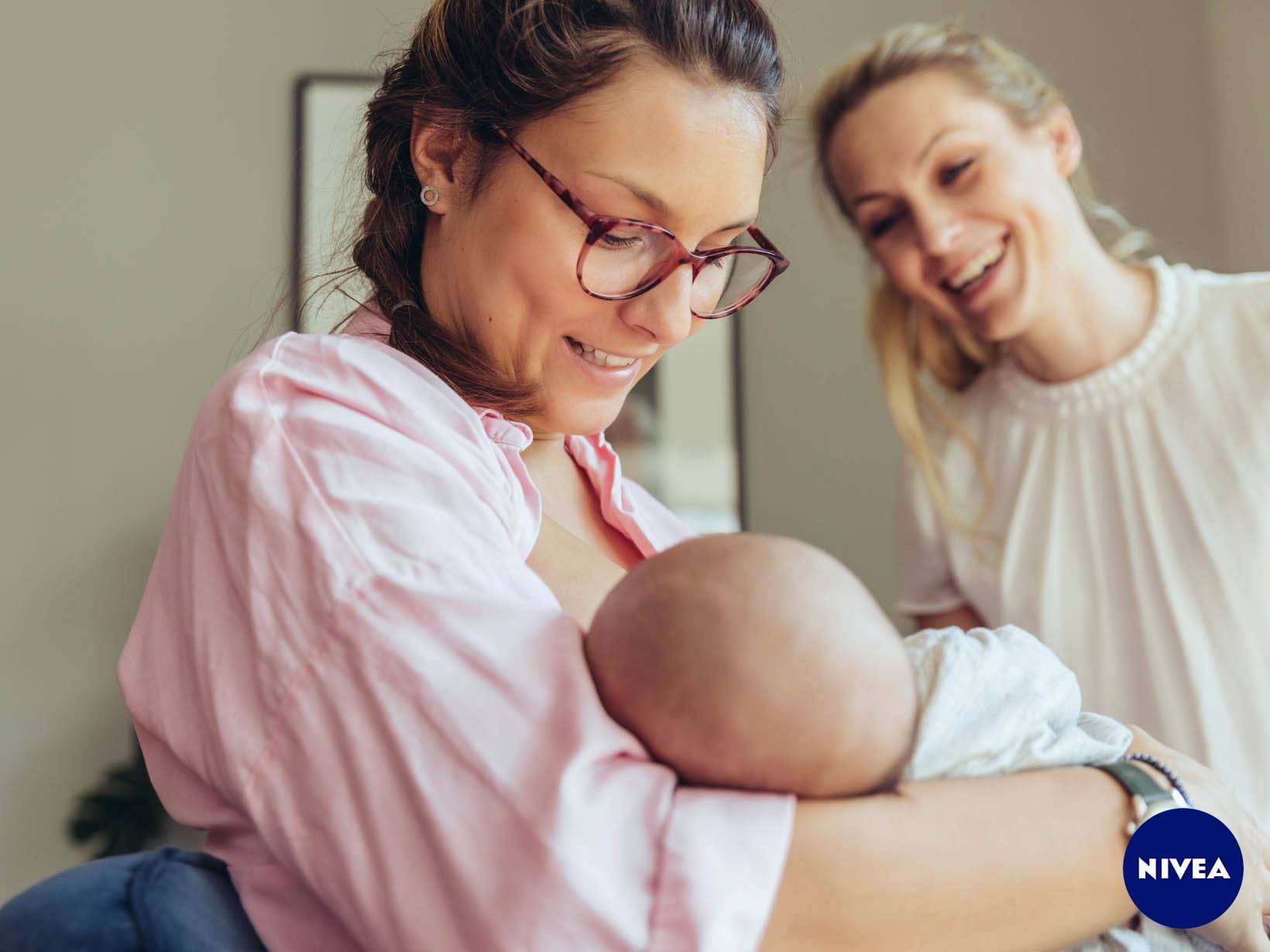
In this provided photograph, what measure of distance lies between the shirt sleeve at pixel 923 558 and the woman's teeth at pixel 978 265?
1.21 feet

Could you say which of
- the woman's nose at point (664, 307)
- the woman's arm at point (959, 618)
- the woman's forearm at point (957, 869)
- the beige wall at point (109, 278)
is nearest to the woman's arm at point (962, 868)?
the woman's forearm at point (957, 869)

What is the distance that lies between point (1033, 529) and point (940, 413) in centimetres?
32

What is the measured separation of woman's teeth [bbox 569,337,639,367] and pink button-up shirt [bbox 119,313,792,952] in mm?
264

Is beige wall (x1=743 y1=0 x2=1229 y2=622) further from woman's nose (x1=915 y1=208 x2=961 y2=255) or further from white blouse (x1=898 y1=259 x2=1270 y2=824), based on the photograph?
woman's nose (x1=915 y1=208 x2=961 y2=255)

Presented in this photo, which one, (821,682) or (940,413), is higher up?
(821,682)

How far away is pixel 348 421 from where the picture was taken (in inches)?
30.1

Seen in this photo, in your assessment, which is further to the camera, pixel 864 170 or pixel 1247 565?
pixel 864 170

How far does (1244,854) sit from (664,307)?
2.23ft

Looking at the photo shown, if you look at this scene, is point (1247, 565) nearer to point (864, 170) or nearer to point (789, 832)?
point (864, 170)

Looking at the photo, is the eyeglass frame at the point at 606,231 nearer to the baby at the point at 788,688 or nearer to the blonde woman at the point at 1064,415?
the baby at the point at 788,688

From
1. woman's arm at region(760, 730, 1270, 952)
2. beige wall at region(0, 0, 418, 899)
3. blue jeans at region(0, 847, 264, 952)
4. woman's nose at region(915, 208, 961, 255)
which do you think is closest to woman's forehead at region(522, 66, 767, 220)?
woman's arm at region(760, 730, 1270, 952)

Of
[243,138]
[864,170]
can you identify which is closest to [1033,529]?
[864,170]

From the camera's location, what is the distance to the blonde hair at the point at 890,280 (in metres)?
1.98

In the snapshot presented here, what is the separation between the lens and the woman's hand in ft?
2.69
